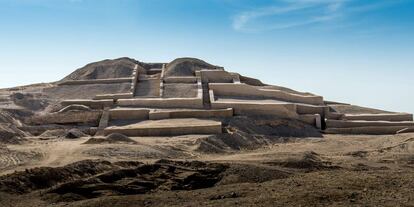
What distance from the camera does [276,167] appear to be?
15711 mm

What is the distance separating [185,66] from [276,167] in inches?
804

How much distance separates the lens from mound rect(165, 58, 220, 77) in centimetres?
3434

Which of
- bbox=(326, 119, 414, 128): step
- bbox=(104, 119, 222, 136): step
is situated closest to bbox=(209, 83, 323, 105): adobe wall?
bbox=(326, 119, 414, 128): step

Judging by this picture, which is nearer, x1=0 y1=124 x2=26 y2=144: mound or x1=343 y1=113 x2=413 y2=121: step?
x1=0 y1=124 x2=26 y2=144: mound

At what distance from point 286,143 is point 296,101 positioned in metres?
6.72

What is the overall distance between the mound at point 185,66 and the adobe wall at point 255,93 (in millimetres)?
5059

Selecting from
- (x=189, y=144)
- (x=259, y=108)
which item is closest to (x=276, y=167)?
(x=189, y=144)

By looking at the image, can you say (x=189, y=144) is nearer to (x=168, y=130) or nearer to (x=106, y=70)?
(x=168, y=130)

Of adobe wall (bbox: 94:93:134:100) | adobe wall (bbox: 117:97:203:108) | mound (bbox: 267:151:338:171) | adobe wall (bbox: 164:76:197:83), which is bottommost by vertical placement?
mound (bbox: 267:151:338:171)

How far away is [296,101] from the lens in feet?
95.3

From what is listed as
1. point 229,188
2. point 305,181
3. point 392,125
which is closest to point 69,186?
point 229,188

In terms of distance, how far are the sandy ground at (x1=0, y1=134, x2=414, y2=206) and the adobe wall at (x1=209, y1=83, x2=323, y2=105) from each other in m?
4.86

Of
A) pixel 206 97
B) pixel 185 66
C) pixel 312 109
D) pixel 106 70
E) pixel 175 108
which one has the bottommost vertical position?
pixel 312 109

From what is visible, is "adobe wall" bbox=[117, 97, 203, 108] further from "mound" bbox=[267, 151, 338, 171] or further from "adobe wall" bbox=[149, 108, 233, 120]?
"mound" bbox=[267, 151, 338, 171]
